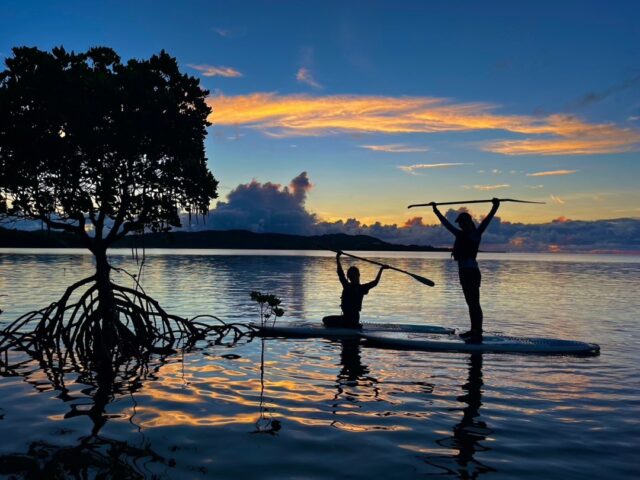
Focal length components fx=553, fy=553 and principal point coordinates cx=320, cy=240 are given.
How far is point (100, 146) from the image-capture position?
1650 cm

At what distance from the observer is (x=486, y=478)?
784 cm

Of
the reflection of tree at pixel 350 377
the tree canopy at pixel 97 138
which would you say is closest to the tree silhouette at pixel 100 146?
the tree canopy at pixel 97 138

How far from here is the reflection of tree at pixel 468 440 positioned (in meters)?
8.17

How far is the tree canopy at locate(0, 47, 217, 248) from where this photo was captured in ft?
52.3

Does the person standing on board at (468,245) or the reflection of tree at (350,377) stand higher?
the person standing on board at (468,245)

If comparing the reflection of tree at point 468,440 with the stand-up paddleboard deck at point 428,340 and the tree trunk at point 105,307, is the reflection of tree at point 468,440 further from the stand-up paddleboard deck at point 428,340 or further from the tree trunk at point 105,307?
the tree trunk at point 105,307

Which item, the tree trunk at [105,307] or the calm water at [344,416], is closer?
the calm water at [344,416]

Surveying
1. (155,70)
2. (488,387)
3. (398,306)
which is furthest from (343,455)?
(398,306)

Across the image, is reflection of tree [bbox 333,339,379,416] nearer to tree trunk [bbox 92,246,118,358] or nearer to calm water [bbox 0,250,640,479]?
calm water [bbox 0,250,640,479]

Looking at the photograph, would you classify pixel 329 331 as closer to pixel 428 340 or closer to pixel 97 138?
pixel 428 340

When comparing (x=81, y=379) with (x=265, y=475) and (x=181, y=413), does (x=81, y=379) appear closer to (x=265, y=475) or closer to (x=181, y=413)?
(x=181, y=413)

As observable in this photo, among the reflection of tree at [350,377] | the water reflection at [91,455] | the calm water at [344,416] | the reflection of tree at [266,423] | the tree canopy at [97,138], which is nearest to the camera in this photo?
the water reflection at [91,455]

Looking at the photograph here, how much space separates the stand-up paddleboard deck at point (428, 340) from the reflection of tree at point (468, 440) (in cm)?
470

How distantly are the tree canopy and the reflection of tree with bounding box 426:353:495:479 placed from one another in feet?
34.7
